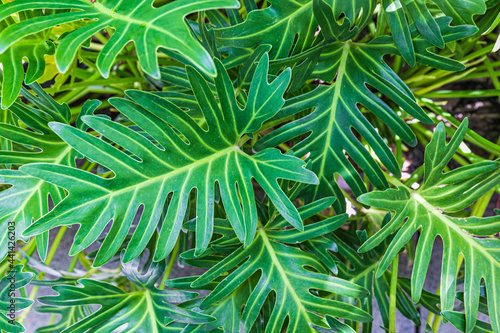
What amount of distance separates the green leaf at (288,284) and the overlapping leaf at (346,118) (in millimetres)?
92

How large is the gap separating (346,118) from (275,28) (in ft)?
0.71

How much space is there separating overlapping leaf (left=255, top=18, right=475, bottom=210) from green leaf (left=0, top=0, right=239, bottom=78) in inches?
11.2

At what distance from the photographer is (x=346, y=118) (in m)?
0.74

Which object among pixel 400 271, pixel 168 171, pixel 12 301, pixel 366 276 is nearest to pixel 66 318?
pixel 12 301

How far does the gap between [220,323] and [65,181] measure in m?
0.38

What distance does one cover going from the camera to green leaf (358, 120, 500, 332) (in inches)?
25.2

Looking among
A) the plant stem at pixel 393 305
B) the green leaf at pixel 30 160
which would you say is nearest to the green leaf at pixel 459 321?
the plant stem at pixel 393 305

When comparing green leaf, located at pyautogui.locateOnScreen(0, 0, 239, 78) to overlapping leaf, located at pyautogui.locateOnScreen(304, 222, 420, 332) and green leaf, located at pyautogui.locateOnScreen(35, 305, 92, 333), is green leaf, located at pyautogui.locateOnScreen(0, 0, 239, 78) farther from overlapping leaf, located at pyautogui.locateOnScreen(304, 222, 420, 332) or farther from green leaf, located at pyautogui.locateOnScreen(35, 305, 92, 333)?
green leaf, located at pyautogui.locateOnScreen(35, 305, 92, 333)

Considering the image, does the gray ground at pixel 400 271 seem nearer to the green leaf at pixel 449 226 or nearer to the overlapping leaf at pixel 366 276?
the overlapping leaf at pixel 366 276

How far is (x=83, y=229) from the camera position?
0.54m

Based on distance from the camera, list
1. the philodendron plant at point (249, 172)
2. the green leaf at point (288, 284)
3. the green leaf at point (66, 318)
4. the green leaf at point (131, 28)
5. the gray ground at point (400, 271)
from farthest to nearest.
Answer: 1. the gray ground at point (400, 271)
2. the green leaf at point (66, 318)
3. the green leaf at point (288, 284)
4. the philodendron plant at point (249, 172)
5. the green leaf at point (131, 28)

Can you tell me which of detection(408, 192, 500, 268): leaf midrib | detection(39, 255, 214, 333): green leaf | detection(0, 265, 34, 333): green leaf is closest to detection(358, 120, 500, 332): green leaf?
detection(408, 192, 500, 268): leaf midrib

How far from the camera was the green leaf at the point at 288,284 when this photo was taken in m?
0.67

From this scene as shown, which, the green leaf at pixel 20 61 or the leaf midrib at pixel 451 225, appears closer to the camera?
the green leaf at pixel 20 61
